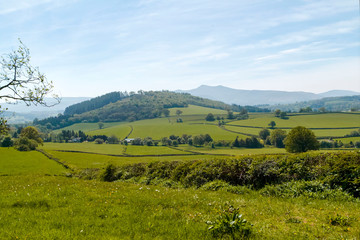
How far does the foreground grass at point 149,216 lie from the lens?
668 cm

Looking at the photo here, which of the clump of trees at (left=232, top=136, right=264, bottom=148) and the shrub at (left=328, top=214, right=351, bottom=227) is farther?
the clump of trees at (left=232, top=136, right=264, bottom=148)

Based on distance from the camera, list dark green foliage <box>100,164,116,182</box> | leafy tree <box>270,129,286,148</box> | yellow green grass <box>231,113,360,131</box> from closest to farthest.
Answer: dark green foliage <box>100,164,116,182</box>
leafy tree <box>270,129,286,148</box>
yellow green grass <box>231,113,360,131</box>

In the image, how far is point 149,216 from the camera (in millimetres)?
8203

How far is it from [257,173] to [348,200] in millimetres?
4416

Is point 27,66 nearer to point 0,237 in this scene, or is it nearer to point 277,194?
point 0,237

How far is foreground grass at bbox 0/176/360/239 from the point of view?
21.9 feet

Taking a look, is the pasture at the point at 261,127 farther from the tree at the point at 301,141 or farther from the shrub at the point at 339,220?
the shrub at the point at 339,220

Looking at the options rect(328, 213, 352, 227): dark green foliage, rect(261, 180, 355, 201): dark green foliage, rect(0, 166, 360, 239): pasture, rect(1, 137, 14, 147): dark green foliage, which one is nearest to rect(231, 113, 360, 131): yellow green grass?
rect(1, 137, 14, 147): dark green foliage

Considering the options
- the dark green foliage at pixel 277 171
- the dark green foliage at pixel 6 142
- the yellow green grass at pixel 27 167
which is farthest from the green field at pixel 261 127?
the dark green foliage at pixel 277 171

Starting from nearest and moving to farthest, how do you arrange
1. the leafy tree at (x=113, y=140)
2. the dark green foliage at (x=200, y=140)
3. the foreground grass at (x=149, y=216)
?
the foreground grass at (x=149, y=216) → the dark green foliage at (x=200, y=140) → the leafy tree at (x=113, y=140)

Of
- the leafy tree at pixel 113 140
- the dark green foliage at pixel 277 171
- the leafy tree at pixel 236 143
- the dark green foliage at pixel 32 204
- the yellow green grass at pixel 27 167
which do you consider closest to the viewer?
the dark green foliage at pixel 32 204

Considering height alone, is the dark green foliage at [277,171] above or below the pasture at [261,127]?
above

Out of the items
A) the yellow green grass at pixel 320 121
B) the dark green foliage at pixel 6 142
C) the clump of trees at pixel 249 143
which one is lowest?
the clump of trees at pixel 249 143

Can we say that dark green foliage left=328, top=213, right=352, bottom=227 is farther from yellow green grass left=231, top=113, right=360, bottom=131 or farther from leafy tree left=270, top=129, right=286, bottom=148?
yellow green grass left=231, top=113, right=360, bottom=131
